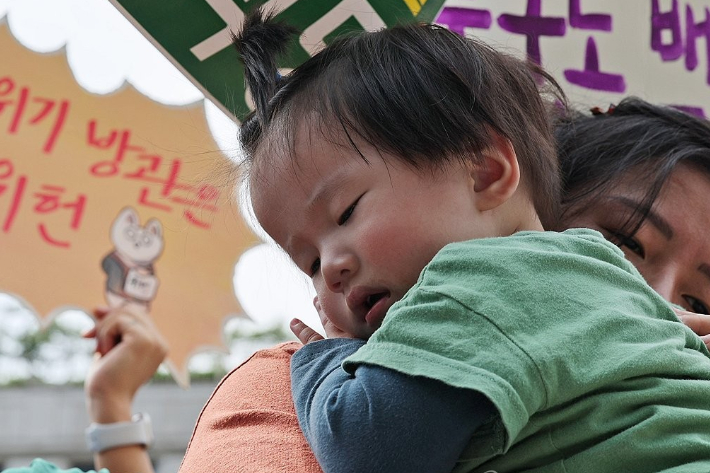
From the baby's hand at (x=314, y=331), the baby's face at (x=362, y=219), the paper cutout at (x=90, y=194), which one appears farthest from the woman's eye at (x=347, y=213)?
the paper cutout at (x=90, y=194)

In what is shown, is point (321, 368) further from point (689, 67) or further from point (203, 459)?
point (689, 67)

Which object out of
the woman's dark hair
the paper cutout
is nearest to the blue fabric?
the woman's dark hair

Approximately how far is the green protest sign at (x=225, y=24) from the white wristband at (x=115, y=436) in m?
0.53

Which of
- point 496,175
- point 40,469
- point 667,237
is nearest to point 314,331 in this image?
point 496,175

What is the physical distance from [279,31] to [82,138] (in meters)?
1.08

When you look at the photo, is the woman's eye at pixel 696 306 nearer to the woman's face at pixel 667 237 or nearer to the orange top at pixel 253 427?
the woman's face at pixel 667 237

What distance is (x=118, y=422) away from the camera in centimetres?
152

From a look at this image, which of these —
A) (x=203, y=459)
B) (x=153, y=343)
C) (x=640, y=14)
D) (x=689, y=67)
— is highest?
(x=203, y=459)

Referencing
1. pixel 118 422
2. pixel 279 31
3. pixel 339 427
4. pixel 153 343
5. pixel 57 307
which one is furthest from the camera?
pixel 57 307

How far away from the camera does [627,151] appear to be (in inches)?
55.1

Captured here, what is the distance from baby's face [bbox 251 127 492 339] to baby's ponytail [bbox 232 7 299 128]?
12 centimetres

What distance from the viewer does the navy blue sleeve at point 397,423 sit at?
693 millimetres

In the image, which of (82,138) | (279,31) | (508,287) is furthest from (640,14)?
(508,287)

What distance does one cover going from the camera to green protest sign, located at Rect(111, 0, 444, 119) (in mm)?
1277
